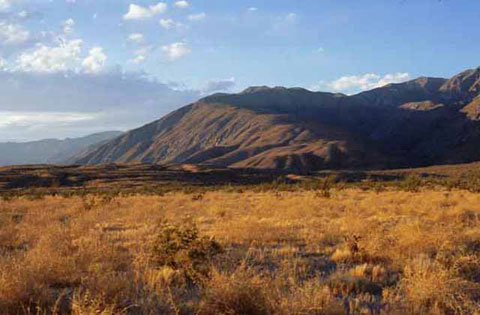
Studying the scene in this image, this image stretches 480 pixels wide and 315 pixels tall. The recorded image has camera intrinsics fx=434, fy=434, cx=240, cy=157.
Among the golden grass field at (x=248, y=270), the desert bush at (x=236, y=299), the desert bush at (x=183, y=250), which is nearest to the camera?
the desert bush at (x=236, y=299)

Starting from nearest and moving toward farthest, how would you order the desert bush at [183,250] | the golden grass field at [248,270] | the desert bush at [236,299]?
the desert bush at [236,299]
the golden grass field at [248,270]
the desert bush at [183,250]

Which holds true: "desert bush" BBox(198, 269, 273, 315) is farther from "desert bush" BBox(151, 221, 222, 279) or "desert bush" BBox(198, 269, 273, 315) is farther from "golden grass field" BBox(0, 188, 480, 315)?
"desert bush" BBox(151, 221, 222, 279)

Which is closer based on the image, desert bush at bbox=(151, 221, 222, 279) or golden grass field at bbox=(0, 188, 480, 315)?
golden grass field at bbox=(0, 188, 480, 315)

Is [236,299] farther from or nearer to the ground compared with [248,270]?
nearer to the ground

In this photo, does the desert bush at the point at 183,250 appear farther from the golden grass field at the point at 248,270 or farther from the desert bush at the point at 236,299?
the desert bush at the point at 236,299

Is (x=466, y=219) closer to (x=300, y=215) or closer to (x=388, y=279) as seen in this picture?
(x=300, y=215)

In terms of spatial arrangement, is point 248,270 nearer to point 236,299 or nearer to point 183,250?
point 236,299

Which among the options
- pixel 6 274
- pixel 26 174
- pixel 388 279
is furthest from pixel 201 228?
pixel 26 174

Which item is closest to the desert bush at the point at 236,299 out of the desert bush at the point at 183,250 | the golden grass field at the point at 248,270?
the golden grass field at the point at 248,270

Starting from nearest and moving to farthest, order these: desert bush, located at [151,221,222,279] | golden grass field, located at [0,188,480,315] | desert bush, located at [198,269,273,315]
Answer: desert bush, located at [198,269,273,315], golden grass field, located at [0,188,480,315], desert bush, located at [151,221,222,279]

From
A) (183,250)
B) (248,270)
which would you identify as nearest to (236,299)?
(248,270)

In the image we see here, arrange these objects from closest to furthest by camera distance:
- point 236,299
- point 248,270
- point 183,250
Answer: point 236,299
point 248,270
point 183,250

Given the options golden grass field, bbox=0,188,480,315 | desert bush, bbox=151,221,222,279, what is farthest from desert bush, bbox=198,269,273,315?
desert bush, bbox=151,221,222,279

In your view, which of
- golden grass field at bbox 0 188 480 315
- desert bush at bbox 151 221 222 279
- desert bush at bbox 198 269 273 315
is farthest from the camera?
desert bush at bbox 151 221 222 279
